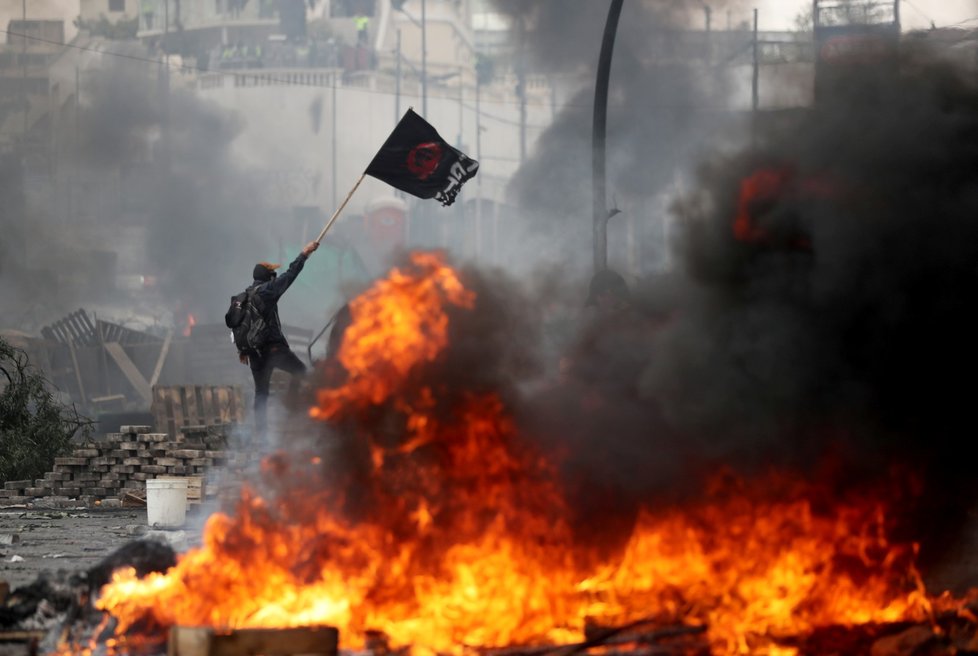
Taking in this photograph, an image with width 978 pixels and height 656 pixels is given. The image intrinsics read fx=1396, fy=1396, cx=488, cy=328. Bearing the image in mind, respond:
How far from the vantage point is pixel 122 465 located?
15281 mm

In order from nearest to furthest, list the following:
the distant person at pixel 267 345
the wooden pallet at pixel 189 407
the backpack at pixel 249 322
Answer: the distant person at pixel 267 345 → the backpack at pixel 249 322 → the wooden pallet at pixel 189 407

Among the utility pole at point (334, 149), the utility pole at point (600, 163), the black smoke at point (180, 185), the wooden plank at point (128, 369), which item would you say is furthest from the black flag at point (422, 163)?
the utility pole at point (334, 149)

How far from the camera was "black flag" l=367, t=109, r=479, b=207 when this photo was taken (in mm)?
12961

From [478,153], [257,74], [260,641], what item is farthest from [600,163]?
[257,74]

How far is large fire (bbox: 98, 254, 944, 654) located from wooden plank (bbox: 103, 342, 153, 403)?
24.0m

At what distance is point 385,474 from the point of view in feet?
24.7

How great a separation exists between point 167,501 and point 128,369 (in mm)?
19624

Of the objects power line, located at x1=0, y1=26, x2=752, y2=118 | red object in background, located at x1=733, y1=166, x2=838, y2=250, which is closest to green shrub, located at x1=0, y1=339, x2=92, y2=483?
red object in background, located at x1=733, y1=166, x2=838, y2=250

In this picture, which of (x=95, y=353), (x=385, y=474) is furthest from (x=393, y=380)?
(x=95, y=353)

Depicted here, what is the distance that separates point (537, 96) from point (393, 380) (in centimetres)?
5546

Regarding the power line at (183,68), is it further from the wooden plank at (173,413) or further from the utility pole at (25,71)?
the wooden plank at (173,413)

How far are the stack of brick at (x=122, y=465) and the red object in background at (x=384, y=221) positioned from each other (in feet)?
135

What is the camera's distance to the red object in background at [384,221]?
187 ft

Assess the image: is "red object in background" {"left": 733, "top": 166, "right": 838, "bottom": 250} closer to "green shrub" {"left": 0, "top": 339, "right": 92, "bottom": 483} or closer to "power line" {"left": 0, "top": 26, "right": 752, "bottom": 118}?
"green shrub" {"left": 0, "top": 339, "right": 92, "bottom": 483}
